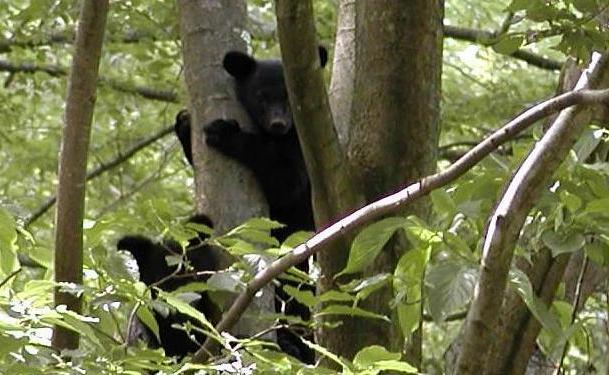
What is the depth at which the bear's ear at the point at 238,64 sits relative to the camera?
462 centimetres

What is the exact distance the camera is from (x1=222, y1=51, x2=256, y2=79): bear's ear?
15.2ft

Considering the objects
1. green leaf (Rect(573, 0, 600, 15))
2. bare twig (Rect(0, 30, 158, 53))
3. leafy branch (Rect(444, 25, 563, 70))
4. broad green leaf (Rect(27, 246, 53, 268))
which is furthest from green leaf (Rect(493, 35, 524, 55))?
bare twig (Rect(0, 30, 158, 53))

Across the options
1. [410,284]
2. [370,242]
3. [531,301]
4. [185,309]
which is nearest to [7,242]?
[185,309]

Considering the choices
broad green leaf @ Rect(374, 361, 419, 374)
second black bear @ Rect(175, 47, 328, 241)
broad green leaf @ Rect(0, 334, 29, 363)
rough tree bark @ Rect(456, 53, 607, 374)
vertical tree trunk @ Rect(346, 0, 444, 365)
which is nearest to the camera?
broad green leaf @ Rect(0, 334, 29, 363)

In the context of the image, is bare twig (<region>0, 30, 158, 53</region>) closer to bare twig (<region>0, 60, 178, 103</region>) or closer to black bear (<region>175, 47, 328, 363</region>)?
bare twig (<region>0, 60, 178, 103</region>)

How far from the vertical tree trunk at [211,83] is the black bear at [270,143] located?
0.19 feet

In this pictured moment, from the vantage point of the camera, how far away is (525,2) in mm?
2891

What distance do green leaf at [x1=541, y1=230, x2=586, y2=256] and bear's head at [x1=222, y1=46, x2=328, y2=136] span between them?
2.02 m

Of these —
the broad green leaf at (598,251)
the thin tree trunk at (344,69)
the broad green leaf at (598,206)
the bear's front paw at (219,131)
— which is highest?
the thin tree trunk at (344,69)

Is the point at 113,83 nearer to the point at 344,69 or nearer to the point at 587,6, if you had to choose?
the point at 344,69

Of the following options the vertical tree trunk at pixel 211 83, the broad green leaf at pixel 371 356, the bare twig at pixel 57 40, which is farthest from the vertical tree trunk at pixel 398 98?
the bare twig at pixel 57 40

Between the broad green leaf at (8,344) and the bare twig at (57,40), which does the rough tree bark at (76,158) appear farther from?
the bare twig at (57,40)

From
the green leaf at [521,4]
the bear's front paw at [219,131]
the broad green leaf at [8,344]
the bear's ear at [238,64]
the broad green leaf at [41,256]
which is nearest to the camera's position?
the broad green leaf at [8,344]

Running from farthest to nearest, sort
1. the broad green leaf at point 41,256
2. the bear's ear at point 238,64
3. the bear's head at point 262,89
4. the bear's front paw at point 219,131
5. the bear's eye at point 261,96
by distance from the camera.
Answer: the bear's eye at point 261,96 < the bear's head at point 262,89 < the bear's ear at point 238,64 < the bear's front paw at point 219,131 < the broad green leaf at point 41,256
